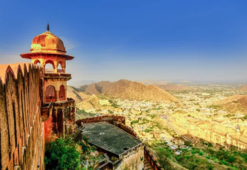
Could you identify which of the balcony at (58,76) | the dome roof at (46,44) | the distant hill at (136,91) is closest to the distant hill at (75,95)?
the distant hill at (136,91)

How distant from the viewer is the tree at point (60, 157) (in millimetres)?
6406

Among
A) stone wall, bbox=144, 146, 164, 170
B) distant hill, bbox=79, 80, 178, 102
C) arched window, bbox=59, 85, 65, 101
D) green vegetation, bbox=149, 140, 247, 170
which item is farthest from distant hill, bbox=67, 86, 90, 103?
arched window, bbox=59, 85, 65, 101

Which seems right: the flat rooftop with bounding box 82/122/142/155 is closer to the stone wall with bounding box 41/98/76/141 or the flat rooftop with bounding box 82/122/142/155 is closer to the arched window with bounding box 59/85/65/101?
the stone wall with bounding box 41/98/76/141

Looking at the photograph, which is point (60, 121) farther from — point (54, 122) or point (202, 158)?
point (202, 158)

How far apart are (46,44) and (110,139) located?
7968 millimetres

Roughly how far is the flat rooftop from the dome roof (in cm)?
682

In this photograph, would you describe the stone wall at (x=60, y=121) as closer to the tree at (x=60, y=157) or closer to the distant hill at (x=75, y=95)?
the tree at (x=60, y=157)

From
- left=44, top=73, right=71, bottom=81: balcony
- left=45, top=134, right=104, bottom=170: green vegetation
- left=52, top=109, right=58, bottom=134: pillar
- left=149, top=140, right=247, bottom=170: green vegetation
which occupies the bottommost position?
left=149, top=140, right=247, bottom=170: green vegetation

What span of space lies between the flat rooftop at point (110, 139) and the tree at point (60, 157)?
10.9 feet

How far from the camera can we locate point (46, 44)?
8.54 m

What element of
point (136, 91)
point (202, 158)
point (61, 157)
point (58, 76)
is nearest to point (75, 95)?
point (136, 91)

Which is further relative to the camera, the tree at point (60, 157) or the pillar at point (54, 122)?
the pillar at point (54, 122)

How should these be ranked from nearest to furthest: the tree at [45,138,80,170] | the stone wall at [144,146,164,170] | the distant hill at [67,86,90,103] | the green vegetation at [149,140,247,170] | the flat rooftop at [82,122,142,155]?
the tree at [45,138,80,170] → the flat rooftop at [82,122,142,155] → the stone wall at [144,146,164,170] → the green vegetation at [149,140,247,170] → the distant hill at [67,86,90,103]

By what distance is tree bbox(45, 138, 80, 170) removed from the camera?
6406mm
